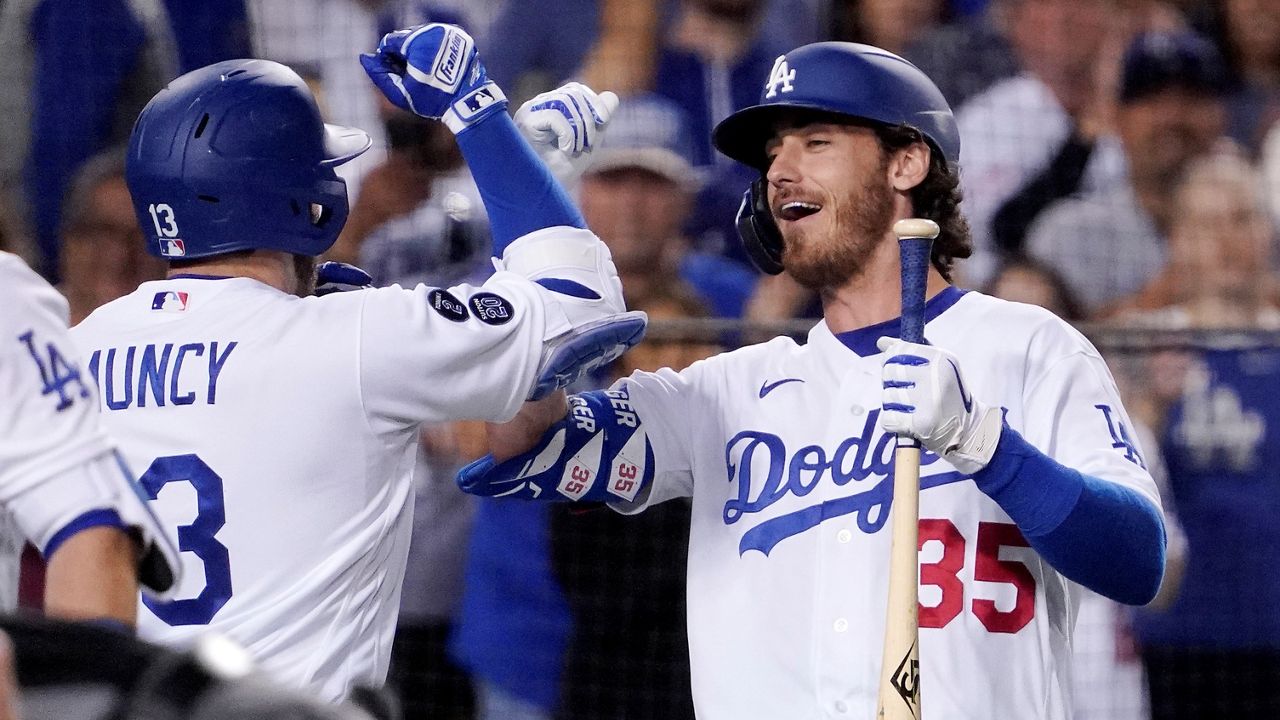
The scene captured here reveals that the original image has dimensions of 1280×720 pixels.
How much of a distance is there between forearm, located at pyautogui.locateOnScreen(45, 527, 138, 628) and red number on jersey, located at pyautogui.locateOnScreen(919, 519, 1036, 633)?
1231mm

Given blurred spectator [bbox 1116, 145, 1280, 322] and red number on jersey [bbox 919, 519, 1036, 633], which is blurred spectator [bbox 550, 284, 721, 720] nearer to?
blurred spectator [bbox 1116, 145, 1280, 322]

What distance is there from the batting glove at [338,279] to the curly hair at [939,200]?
90 cm

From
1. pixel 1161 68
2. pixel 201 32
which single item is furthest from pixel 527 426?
A: pixel 1161 68

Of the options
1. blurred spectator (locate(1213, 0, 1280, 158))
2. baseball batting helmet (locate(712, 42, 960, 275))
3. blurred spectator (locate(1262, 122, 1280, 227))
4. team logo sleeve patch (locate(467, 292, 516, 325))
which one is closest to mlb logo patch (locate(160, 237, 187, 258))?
team logo sleeve patch (locate(467, 292, 516, 325))

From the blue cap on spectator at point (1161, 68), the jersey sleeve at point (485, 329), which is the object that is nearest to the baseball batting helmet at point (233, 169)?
the jersey sleeve at point (485, 329)

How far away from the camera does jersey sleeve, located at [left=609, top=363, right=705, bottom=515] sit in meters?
2.96

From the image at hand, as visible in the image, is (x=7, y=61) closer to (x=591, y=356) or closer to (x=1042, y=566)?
(x=591, y=356)

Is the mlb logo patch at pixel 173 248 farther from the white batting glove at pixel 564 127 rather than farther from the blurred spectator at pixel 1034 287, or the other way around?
the blurred spectator at pixel 1034 287

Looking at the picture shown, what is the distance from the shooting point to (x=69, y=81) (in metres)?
4.93

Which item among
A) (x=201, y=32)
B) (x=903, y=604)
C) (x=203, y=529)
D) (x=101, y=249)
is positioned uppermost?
(x=201, y=32)

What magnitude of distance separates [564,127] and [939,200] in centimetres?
→ 67

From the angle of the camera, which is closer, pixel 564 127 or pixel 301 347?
pixel 301 347

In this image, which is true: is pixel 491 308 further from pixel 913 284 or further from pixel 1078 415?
pixel 1078 415

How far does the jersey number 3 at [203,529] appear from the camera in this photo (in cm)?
243
